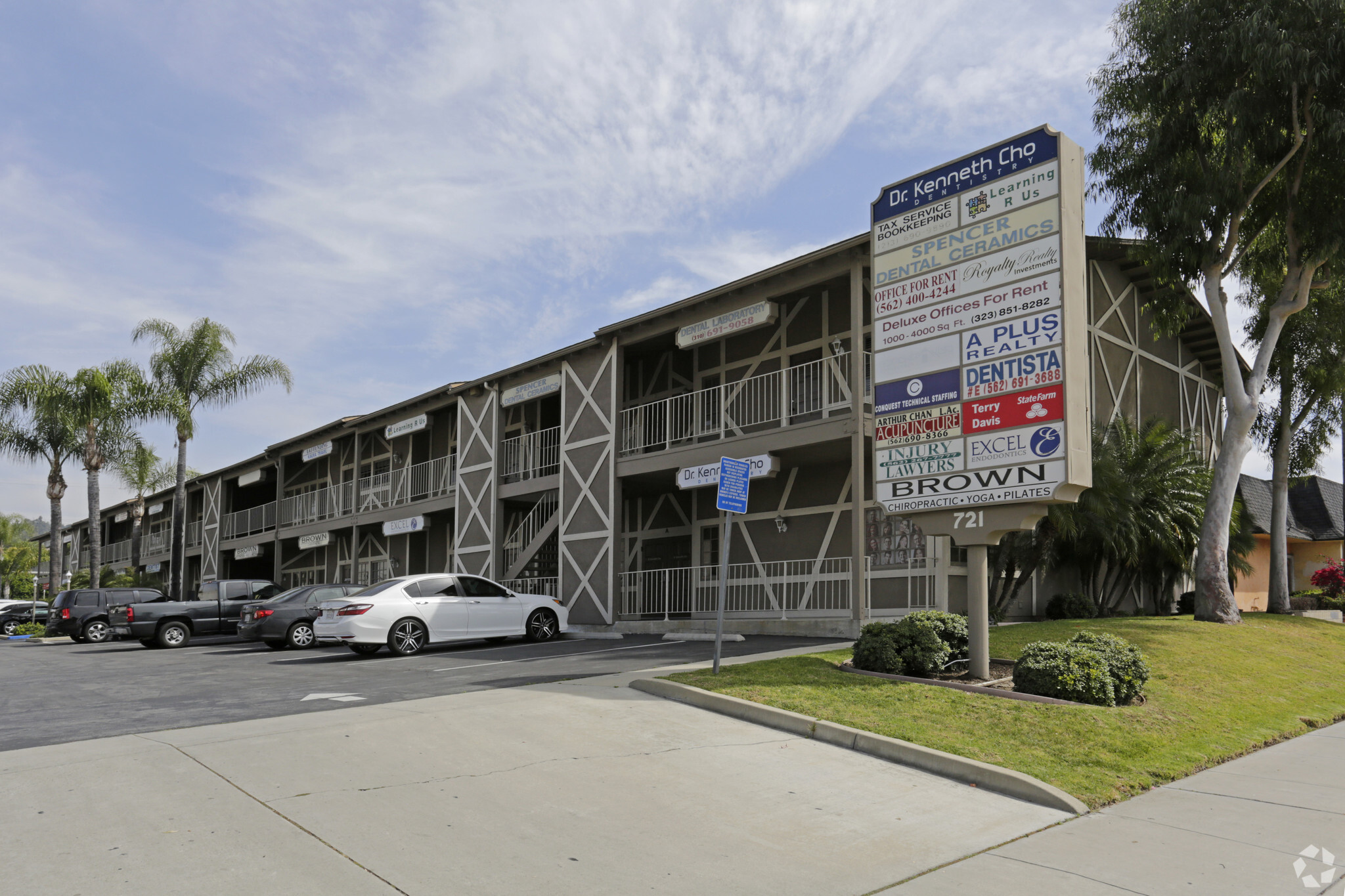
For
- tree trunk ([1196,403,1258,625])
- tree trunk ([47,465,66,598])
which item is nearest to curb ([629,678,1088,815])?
tree trunk ([1196,403,1258,625])

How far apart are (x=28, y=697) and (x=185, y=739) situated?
556 cm

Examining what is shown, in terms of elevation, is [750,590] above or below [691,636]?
above

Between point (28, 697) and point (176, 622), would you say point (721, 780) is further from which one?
point (176, 622)

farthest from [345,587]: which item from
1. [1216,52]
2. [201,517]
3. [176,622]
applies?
[201,517]

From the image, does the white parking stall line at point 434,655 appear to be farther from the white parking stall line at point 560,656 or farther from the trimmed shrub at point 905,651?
the trimmed shrub at point 905,651

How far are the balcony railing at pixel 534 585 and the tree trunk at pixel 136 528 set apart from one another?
28027 millimetres

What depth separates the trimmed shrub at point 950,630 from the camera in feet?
36.0

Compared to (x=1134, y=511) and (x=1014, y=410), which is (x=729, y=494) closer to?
(x=1014, y=410)

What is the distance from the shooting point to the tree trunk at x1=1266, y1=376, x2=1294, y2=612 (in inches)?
851

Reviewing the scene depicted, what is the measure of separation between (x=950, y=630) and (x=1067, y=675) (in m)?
1.99

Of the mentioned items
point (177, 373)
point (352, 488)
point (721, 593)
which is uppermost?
point (177, 373)

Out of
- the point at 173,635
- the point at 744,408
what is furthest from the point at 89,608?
the point at 744,408

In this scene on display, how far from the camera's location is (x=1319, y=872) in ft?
17.1

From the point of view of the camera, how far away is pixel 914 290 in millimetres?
11305
